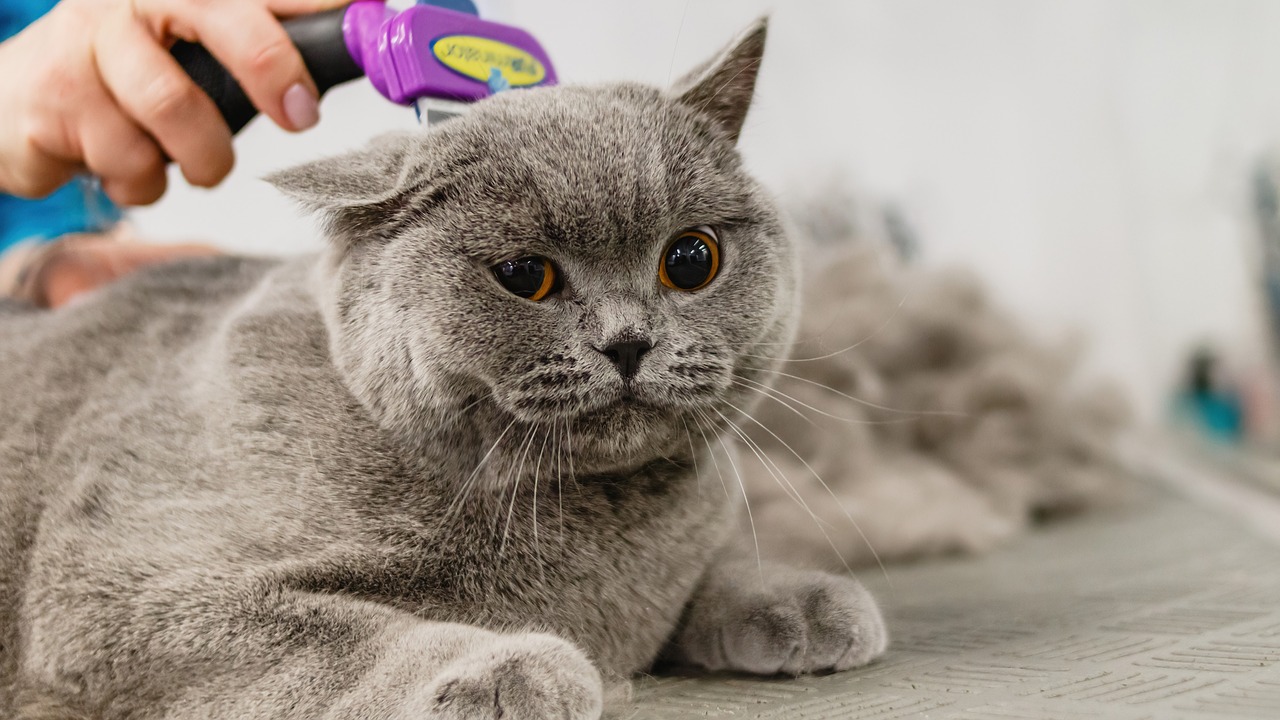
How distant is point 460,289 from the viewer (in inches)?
27.5

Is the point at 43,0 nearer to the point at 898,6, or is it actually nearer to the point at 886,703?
the point at 886,703

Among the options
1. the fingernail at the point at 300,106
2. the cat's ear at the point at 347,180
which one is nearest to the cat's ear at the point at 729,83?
the cat's ear at the point at 347,180

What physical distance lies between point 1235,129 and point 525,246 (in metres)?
1.72

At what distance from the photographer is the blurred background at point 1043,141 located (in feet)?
6.32

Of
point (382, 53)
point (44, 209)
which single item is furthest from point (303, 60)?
point (44, 209)

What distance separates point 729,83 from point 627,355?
0.30 metres

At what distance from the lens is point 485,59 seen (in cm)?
85

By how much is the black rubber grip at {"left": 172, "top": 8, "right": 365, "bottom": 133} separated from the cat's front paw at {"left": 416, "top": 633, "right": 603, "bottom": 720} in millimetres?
597

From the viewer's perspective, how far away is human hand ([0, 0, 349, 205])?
926mm

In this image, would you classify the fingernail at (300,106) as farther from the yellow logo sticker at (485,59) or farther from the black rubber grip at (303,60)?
the yellow logo sticker at (485,59)

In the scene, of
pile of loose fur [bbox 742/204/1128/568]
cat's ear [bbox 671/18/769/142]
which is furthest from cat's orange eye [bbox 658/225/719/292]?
pile of loose fur [bbox 742/204/1128/568]

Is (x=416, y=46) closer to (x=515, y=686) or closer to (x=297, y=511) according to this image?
(x=297, y=511)

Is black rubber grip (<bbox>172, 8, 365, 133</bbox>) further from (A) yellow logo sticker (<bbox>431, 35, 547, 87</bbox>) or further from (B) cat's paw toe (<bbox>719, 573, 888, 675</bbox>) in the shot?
(B) cat's paw toe (<bbox>719, 573, 888, 675</bbox>)

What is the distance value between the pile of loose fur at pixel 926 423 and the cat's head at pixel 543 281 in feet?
1.92
